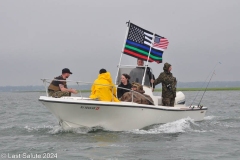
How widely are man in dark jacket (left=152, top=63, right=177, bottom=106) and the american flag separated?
52.4 inches

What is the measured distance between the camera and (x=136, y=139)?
12461 mm

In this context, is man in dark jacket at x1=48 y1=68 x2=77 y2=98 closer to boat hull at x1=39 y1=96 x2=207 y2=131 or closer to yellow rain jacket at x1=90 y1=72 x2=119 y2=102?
boat hull at x1=39 y1=96 x2=207 y2=131

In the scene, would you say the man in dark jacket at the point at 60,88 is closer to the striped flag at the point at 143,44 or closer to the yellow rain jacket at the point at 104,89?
the yellow rain jacket at the point at 104,89

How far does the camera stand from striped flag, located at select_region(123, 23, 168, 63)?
1619 centimetres

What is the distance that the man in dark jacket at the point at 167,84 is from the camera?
15461 mm

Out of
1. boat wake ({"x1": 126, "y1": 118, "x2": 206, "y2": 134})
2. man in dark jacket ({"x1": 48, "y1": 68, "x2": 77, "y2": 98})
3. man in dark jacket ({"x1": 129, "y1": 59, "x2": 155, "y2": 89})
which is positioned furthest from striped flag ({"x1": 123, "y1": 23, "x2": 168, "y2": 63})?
man in dark jacket ({"x1": 48, "y1": 68, "x2": 77, "y2": 98})

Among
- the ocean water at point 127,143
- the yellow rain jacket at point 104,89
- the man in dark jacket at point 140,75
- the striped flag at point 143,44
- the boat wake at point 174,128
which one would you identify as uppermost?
the striped flag at point 143,44

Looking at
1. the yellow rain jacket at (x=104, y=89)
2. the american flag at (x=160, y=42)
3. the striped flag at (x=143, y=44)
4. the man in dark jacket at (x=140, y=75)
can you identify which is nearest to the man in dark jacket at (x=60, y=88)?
the yellow rain jacket at (x=104, y=89)

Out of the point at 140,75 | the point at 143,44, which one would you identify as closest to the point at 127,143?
the point at 140,75

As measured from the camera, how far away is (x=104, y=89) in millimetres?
13406

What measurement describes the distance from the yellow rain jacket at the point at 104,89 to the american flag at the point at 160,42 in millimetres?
3557

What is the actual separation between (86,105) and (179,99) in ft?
16.9

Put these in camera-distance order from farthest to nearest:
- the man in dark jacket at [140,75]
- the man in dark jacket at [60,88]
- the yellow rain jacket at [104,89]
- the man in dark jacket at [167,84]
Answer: the man in dark jacket at [140,75] → the man in dark jacket at [167,84] → the man in dark jacket at [60,88] → the yellow rain jacket at [104,89]

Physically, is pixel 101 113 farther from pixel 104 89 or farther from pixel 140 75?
pixel 140 75
